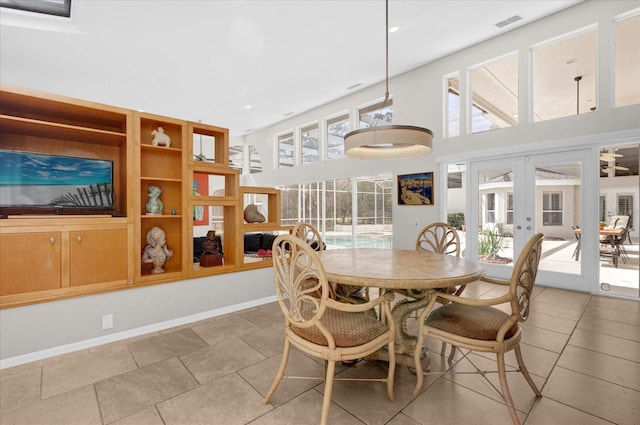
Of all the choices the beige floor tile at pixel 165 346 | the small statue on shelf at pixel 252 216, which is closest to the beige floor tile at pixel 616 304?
the small statue on shelf at pixel 252 216

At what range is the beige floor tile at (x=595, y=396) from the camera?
5.50 ft

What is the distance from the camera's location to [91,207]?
274 centimetres

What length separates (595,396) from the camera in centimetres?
183

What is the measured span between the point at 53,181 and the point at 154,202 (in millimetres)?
810

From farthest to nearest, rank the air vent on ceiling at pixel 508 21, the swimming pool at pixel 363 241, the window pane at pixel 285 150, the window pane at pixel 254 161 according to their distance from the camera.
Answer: the window pane at pixel 254 161
the window pane at pixel 285 150
the swimming pool at pixel 363 241
the air vent on ceiling at pixel 508 21

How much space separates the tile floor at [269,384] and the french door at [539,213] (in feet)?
5.75

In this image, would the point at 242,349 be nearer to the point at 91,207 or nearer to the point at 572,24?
the point at 91,207

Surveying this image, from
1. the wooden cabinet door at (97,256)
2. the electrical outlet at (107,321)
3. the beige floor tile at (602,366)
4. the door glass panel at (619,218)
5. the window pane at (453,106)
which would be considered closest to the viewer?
the beige floor tile at (602,366)

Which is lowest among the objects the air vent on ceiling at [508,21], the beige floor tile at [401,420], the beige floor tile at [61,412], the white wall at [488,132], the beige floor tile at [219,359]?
the beige floor tile at [61,412]

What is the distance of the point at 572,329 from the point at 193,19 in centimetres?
544

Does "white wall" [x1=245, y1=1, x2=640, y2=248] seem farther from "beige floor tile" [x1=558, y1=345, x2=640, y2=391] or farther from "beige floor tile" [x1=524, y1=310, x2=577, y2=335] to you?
"beige floor tile" [x1=558, y1=345, x2=640, y2=391]

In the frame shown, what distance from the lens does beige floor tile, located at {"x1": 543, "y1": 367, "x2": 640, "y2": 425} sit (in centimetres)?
168

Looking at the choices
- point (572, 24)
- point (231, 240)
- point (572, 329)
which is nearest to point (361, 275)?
point (231, 240)

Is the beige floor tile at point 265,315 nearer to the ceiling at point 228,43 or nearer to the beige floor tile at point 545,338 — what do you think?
the beige floor tile at point 545,338
